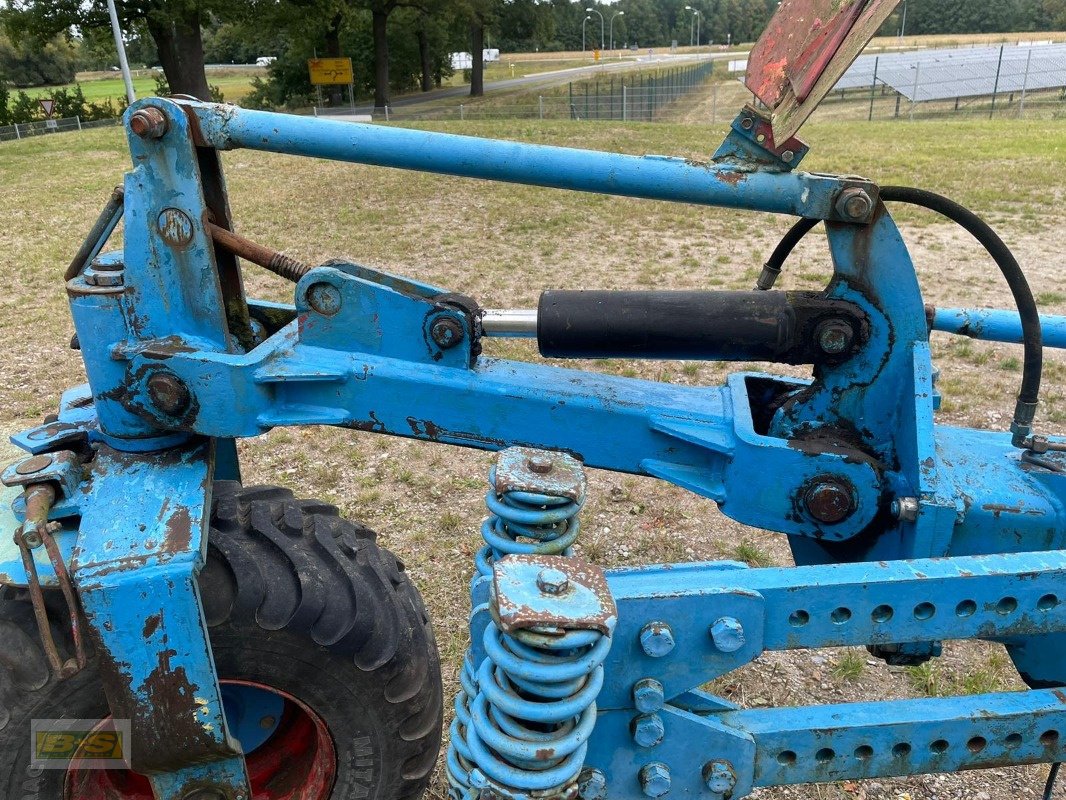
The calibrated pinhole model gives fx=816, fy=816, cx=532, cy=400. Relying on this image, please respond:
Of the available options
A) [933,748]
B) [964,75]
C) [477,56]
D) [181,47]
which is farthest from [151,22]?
[933,748]

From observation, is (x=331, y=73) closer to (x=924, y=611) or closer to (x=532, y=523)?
(x=532, y=523)

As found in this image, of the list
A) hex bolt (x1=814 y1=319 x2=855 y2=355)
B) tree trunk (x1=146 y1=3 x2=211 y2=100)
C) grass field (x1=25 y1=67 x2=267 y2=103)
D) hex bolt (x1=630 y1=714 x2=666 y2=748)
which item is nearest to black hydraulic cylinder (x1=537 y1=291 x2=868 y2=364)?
hex bolt (x1=814 y1=319 x2=855 y2=355)

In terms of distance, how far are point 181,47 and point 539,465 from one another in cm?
2659

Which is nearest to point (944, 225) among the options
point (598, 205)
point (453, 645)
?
point (598, 205)

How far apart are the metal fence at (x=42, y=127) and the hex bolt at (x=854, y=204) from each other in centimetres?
2786

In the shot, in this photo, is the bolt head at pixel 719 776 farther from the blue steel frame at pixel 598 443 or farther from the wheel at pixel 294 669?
the wheel at pixel 294 669

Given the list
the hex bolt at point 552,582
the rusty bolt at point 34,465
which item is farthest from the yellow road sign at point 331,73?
the hex bolt at point 552,582

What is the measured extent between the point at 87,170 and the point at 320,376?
51.8 ft

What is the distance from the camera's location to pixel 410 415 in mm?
2068

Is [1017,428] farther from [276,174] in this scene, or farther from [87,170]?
[87,170]

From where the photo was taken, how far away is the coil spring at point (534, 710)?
1221 millimetres

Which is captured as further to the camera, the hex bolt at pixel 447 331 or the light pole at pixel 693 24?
the light pole at pixel 693 24

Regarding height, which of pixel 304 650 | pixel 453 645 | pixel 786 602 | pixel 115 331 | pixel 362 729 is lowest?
pixel 453 645

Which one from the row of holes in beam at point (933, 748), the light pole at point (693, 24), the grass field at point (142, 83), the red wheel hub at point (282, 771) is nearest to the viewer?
the row of holes in beam at point (933, 748)
